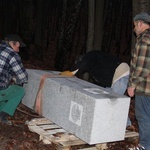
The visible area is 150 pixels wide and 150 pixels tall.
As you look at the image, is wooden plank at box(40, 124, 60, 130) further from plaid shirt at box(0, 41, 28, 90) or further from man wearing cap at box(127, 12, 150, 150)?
man wearing cap at box(127, 12, 150, 150)

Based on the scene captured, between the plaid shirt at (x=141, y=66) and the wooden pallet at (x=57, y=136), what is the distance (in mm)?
A: 1172

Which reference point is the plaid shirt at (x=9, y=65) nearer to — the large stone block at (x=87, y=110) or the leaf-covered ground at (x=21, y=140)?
the large stone block at (x=87, y=110)

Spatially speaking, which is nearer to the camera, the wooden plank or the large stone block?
the large stone block

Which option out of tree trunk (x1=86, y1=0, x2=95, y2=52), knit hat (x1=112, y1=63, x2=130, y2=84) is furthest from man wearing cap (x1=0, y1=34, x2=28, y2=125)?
tree trunk (x1=86, y1=0, x2=95, y2=52)

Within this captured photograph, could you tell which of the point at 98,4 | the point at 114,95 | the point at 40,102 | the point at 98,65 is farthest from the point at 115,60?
the point at 98,4

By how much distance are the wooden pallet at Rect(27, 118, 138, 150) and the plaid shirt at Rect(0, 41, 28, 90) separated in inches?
33.9

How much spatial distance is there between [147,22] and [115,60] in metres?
1.34

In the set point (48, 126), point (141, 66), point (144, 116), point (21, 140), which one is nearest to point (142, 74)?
point (141, 66)

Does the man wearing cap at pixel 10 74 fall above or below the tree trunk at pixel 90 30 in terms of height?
below

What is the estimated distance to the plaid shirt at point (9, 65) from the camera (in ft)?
18.8

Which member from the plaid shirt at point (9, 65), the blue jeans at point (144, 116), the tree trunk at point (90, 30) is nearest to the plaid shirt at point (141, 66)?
the blue jeans at point (144, 116)

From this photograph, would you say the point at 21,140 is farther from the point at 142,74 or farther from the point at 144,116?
the point at 142,74

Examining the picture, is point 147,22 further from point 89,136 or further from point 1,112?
point 1,112

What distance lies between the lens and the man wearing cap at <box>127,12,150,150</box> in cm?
484
